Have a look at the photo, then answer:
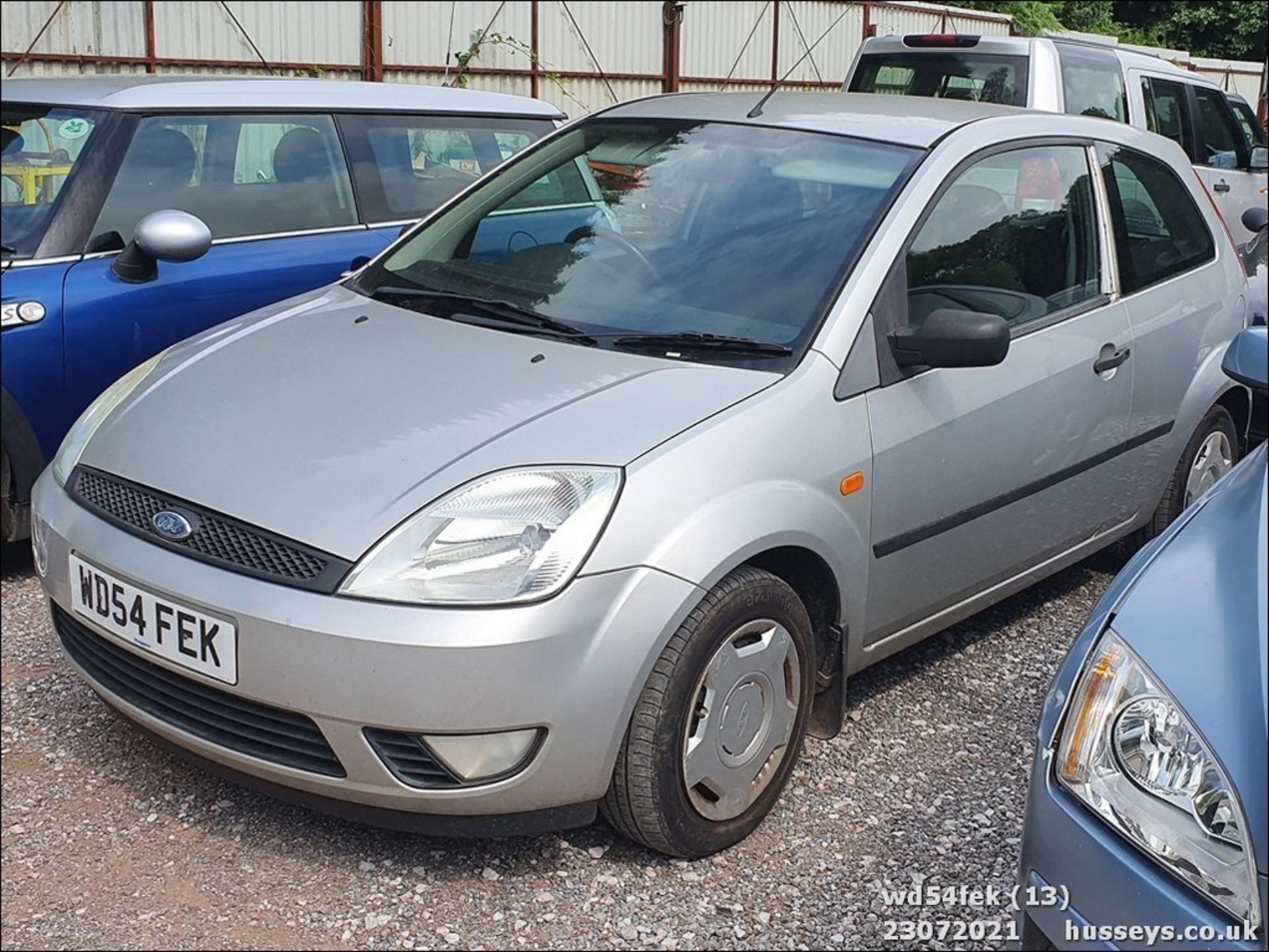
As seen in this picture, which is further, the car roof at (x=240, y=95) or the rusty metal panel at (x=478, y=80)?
the rusty metal panel at (x=478, y=80)

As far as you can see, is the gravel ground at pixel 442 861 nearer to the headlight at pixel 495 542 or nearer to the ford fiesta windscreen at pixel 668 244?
the headlight at pixel 495 542

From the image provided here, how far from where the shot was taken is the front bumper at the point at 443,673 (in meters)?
2.63

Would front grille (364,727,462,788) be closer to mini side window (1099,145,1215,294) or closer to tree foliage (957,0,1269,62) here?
mini side window (1099,145,1215,294)

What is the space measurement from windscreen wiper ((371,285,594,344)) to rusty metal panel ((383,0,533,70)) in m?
9.85

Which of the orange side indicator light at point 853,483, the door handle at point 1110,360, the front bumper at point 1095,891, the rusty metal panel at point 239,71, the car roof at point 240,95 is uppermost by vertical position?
the car roof at point 240,95

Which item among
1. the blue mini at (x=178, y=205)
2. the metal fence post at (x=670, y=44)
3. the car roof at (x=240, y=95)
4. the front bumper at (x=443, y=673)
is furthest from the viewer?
the metal fence post at (x=670, y=44)

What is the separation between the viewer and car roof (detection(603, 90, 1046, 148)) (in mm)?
3869

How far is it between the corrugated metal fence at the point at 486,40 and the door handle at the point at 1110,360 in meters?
8.38

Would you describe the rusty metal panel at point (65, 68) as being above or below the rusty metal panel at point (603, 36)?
below

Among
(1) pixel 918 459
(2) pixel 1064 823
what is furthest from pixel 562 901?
(1) pixel 918 459

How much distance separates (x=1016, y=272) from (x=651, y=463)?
A: 63.3 inches

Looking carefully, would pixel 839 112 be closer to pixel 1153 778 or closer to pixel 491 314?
pixel 491 314

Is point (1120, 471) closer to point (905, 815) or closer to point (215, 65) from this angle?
point (905, 815)

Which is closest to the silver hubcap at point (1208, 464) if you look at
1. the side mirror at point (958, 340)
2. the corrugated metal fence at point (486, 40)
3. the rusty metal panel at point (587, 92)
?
the side mirror at point (958, 340)
